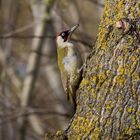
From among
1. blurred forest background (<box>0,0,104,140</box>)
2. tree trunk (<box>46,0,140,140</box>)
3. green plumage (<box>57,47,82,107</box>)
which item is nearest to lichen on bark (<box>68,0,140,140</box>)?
tree trunk (<box>46,0,140,140</box>)

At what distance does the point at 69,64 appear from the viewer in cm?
476

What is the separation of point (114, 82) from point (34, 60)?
21.2 feet

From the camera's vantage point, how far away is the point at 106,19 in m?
3.61

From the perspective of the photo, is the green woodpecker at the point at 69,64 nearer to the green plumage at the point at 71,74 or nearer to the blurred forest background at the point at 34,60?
the green plumage at the point at 71,74

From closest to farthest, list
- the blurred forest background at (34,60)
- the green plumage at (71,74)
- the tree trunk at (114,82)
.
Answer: the tree trunk at (114,82)
the green plumage at (71,74)
the blurred forest background at (34,60)

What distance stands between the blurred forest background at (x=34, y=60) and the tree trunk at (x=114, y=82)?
3.40m

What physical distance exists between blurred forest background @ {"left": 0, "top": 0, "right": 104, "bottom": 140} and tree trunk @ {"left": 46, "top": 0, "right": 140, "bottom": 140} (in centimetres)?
340

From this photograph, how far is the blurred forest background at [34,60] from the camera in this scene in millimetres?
8645

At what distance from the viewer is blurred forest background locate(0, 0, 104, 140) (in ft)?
28.4

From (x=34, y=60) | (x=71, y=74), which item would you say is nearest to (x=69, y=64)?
(x=71, y=74)

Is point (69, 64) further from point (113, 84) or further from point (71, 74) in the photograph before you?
point (113, 84)

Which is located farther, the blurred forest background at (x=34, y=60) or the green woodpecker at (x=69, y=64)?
the blurred forest background at (x=34, y=60)

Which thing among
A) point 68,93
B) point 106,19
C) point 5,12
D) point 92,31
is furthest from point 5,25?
point 106,19

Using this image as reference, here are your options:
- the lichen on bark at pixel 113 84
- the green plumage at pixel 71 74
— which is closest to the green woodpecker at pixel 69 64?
the green plumage at pixel 71 74
